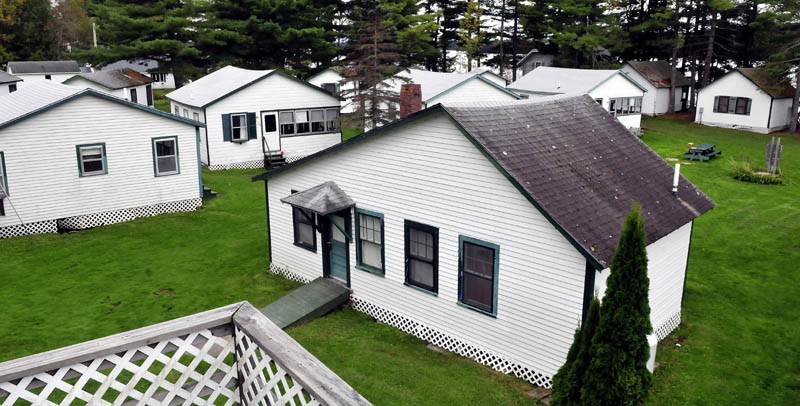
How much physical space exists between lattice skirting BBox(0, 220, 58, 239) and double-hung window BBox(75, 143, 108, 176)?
1.95 meters

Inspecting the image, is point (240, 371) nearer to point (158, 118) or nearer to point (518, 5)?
point (158, 118)

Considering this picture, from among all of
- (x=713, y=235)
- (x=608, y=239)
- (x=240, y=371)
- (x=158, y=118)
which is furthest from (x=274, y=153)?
(x=240, y=371)

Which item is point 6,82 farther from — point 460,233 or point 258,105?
point 460,233

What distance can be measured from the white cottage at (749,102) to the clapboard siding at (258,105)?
2781 centimetres

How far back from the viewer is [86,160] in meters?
20.1

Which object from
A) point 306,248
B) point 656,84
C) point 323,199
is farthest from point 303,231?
point 656,84

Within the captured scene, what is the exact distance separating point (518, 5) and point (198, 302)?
2126 inches

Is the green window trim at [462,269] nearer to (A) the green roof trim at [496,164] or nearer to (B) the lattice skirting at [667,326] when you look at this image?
(A) the green roof trim at [496,164]

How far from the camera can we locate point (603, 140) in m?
13.2

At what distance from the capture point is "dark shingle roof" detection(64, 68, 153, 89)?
45.8 metres

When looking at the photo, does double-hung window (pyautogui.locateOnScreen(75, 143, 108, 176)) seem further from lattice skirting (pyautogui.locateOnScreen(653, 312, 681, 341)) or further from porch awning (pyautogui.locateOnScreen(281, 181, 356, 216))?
lattice skirting (pyautogui.locateOnScreen(653, 312, 681, 341))

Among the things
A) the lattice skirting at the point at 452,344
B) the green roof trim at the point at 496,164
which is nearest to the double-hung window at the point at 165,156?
the green roof trim at the point at 496,164

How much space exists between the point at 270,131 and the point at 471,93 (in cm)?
1125

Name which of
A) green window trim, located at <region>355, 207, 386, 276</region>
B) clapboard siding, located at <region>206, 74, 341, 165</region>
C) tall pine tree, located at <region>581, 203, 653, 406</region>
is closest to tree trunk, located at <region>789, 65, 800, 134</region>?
clapboard siding, located at <region>206, 74, 341, 165</region>
